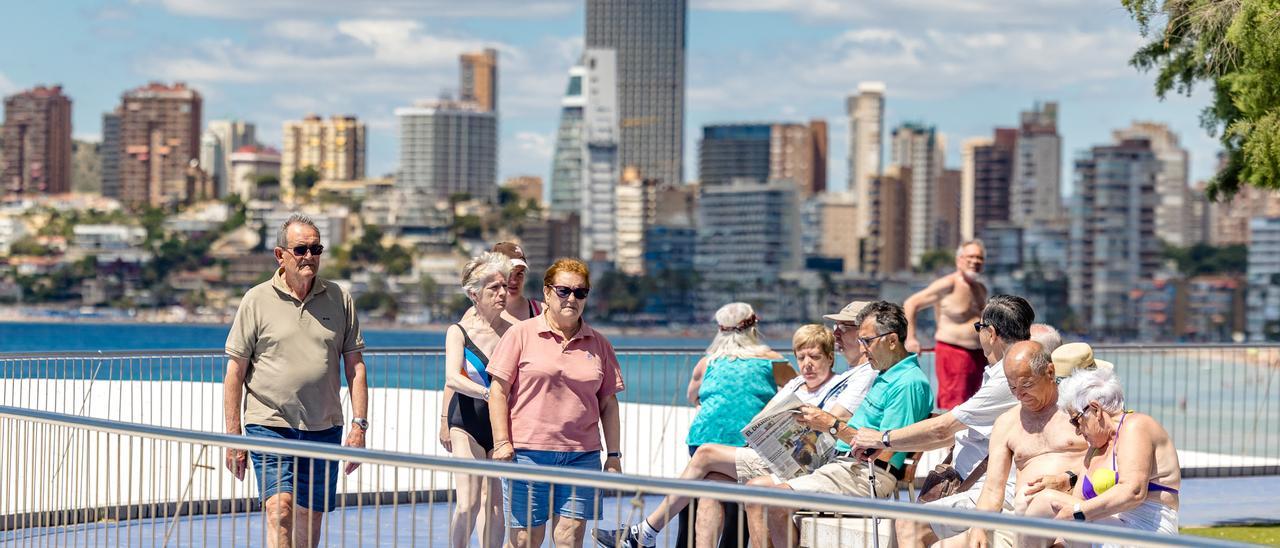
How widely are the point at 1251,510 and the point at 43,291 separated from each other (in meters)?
199

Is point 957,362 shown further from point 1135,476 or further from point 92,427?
point 92,427

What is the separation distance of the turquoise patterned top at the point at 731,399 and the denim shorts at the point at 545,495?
130 centimetres

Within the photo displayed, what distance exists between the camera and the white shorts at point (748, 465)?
7.81 m

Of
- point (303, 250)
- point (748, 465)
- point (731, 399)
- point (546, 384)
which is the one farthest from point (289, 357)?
point (731, 399)

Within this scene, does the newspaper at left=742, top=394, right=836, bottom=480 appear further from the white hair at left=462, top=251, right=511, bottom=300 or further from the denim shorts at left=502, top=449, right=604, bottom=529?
the white hair at left=462, top=251, right=511, bottom=300

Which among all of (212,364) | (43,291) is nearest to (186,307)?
(43,291)

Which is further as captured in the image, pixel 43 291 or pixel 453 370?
pixel 43 291

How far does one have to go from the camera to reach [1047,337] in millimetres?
7281

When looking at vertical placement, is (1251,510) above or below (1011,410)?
below

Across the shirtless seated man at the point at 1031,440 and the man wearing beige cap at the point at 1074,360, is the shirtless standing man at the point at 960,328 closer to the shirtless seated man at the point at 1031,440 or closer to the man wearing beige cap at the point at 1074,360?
the shirtless seated man at the point at 1031,440

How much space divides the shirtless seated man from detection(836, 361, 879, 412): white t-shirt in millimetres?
1130

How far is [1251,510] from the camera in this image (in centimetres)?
1142

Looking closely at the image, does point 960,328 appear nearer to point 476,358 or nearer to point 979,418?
point 979,418

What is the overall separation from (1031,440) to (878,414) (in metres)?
1.15
